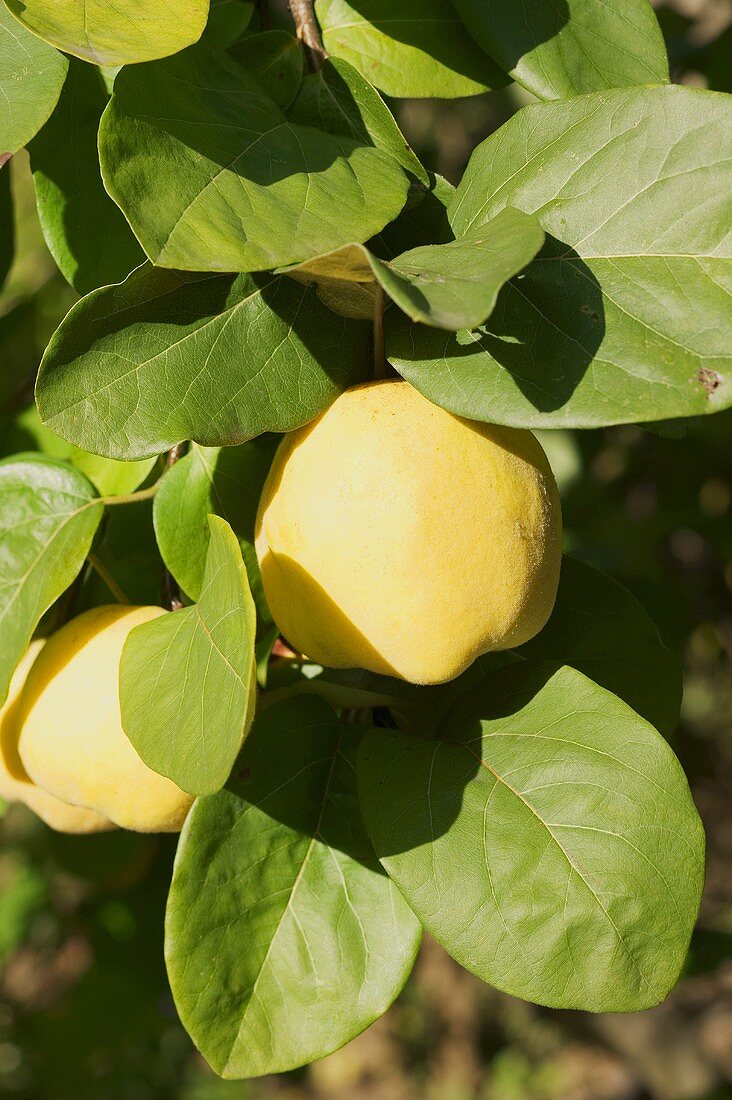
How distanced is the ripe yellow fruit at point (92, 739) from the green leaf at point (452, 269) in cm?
32

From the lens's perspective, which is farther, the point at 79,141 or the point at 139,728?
Answer: the point at 79,141

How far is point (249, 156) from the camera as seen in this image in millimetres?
580

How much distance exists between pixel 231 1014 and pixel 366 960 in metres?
0.09

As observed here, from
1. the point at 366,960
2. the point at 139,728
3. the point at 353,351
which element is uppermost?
the point at 353,351

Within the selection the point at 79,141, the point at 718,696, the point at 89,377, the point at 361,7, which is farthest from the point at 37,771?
the point at 718,696

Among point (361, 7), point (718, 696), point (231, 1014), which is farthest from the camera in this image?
point (718, 696)

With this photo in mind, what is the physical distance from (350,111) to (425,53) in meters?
0.13

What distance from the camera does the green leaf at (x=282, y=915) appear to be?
→ 660 millimetres

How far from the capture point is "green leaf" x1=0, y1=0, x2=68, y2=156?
59 centimetres

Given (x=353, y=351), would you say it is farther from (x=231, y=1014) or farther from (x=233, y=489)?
(x=231, y=1014)

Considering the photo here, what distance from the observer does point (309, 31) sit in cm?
75

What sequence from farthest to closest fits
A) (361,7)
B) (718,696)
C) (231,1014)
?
(718,696), (361,7), (231,1014)

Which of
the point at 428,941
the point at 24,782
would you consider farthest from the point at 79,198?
the point at 428,941

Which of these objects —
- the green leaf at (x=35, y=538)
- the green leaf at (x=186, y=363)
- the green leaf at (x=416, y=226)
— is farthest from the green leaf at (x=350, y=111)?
the green leaf at (x=35, y=538)
